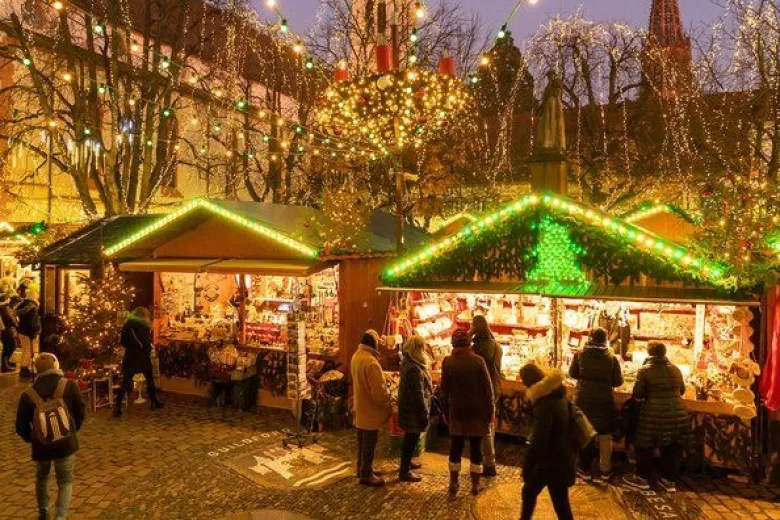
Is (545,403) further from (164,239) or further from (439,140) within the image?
(439,140)

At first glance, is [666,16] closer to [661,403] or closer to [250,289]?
[250,289]

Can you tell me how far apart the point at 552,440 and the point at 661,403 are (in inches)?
86.5

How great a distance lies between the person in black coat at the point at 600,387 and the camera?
6.65m

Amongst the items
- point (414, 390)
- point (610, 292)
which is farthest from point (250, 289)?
point (610, 292)

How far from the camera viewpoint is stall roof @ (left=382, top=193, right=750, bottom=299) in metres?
7.08

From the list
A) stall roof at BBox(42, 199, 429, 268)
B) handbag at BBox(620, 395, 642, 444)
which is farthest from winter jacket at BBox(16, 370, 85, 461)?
handbag at BBox(620, 395, 642, 444)

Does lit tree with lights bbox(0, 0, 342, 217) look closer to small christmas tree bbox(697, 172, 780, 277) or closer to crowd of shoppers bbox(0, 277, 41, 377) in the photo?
crowd of shoppers bbox(0, 277, 41, 377)

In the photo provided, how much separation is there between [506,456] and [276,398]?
13.5ft

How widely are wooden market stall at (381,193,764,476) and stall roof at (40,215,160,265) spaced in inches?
236

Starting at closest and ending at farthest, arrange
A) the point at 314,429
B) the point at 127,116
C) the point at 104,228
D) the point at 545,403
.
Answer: the point at 545,403, the point at 314,429, the point at 104,228, the point at 127,116

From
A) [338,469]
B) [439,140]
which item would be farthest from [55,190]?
[338,469]

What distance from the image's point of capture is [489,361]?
719 centimetres

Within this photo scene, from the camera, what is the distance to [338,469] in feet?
23.9

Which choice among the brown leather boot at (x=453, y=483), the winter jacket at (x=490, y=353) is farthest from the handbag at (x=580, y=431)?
the winter jacket at (x=490, y=353)
